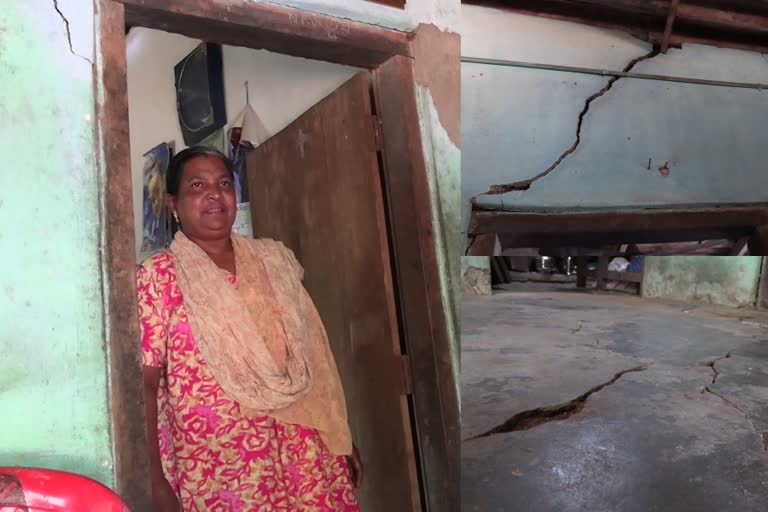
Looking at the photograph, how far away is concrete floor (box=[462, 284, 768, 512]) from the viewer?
1926 mm

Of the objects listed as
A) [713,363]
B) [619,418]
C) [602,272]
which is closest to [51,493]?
[619,418]

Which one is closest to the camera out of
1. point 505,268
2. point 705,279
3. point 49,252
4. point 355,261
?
point 49,252

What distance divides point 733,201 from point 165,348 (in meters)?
2.71

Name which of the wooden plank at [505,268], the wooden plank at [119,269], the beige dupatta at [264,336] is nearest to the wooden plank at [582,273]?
the wooden plank at [505,268]

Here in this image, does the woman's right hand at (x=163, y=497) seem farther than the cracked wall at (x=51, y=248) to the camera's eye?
Yes

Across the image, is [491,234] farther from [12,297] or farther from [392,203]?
[12,297]

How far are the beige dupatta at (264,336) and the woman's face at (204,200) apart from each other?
0.05 m

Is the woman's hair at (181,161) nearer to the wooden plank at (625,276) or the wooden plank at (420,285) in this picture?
the wooden plank at (420,285)

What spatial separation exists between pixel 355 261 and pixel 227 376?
635 millimetres

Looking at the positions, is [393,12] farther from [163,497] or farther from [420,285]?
[163,497]

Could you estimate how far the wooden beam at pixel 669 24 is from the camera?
2.29m

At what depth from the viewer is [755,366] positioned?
11.9 ft

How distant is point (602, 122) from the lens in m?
2.42

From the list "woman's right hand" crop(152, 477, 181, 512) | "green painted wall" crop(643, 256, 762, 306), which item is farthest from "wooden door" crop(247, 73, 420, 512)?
"green painted wall" crop(643, 256, 762, 306)
